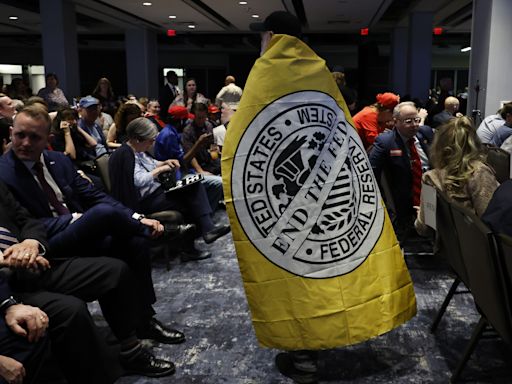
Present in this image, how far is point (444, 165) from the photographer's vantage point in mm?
2689

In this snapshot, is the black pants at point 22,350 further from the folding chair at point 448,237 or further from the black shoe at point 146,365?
the folding chair at point 448,237

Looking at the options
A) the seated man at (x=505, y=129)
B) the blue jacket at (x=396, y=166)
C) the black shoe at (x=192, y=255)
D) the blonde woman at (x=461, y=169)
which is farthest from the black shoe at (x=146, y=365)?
the seated man at (x=505, y=129)

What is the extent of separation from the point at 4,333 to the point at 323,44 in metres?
18.8

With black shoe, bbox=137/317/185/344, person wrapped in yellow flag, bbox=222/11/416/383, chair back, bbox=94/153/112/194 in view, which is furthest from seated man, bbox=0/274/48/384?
chair back, bbox=94/153/112/194

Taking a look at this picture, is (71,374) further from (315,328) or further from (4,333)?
(315,328)

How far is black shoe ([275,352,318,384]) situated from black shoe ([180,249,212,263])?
175 cm

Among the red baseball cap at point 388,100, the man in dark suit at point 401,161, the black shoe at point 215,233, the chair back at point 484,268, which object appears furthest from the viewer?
the black shoe at point 215,233

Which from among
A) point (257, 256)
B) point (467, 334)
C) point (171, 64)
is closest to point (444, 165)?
point (467, 334)

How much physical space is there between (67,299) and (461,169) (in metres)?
1.83

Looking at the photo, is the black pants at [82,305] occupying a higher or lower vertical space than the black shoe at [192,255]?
higher

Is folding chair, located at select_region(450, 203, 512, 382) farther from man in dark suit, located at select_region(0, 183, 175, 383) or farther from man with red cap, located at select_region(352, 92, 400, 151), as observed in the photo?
man with red cap, located at select_region(352, 92, 400, 151)

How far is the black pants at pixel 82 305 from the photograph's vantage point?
185 centimetres

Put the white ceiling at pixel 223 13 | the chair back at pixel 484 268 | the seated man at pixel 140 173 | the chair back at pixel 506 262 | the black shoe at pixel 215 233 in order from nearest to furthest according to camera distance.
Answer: the chair back at pixel 506 262 → the chair back at pixel 484 268 → the seated man at pixel 140 173 → the black shoe at pixel 215 233 → the white ceiling at pixel 223 13

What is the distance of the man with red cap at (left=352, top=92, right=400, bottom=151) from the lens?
4369mm
